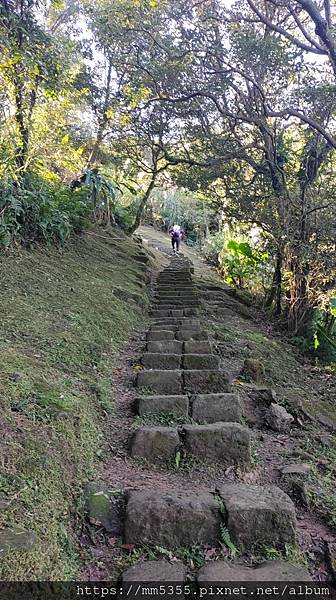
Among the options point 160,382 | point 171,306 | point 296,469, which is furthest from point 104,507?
point 171,306

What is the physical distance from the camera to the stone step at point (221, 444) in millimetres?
2693

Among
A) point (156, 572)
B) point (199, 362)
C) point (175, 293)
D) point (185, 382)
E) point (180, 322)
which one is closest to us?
point (156, 572)

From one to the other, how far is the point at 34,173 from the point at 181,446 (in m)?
4.65

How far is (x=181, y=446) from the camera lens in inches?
107

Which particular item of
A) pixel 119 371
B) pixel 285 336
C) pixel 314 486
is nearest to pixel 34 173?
pixel 119 371

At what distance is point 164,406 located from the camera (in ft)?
10.3

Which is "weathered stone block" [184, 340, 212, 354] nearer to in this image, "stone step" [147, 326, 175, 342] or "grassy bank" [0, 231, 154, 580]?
"stone step" [147, 326, 175, 342]

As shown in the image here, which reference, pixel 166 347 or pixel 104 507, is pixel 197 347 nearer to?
pixel 166 347

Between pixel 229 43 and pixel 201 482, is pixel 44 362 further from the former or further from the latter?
pixel 229 43

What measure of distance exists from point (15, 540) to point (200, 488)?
116 cm

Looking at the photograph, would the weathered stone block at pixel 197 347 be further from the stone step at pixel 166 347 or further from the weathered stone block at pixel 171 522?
the weathered stone block at pixel 171 522

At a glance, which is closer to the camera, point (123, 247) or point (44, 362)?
point (44, 362)

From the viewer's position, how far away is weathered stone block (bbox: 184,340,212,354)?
442cm

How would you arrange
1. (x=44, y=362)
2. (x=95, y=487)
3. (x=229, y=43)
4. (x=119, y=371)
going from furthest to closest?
(x=229, y=43) < (x=119, y=371) < (x=44, y=362) < (x=95, y=487)
